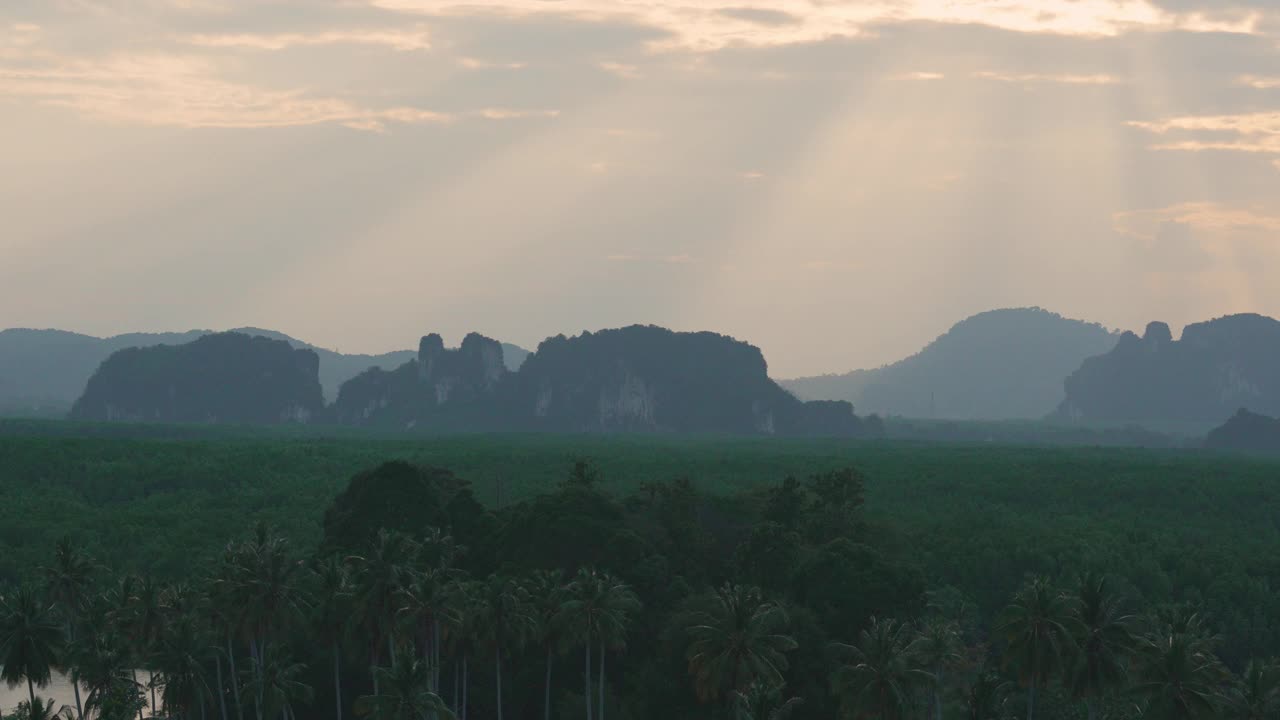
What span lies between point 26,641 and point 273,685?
13.1m

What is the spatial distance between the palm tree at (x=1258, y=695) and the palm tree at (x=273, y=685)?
48589 millimetres

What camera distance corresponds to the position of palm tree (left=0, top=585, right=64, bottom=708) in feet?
241

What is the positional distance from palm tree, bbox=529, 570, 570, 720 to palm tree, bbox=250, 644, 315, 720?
13.9 m

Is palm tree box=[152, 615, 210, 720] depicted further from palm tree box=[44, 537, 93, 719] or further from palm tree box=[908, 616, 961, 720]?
palm tree box=[908, 616, 961, 720]

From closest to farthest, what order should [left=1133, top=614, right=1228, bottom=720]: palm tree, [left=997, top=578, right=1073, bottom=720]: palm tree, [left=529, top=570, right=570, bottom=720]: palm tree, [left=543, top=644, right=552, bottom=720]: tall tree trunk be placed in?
1. [left=1133, top=614, right=1228, bottom=720]: palm tree
2. [left=997, top=578, right=1073, bottom=720]: palm tree
3. [left=529, top=570, right=570, bottom=720]: palm tree
4. [left=543, top=644, right=552, bottom=720]: tall tree trunk

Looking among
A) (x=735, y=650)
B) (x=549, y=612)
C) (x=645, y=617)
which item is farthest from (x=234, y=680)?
(x=735, y=650)

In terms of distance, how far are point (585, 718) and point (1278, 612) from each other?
62.5 meters

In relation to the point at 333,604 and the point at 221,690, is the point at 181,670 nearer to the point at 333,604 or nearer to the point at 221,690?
the point at 221,690

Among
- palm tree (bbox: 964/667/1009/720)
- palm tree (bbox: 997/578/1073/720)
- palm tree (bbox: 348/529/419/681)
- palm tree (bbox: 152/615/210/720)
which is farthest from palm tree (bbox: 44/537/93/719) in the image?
palm tree (bbox: 997/578/1073/720)

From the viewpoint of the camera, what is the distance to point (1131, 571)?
13100 centimetres

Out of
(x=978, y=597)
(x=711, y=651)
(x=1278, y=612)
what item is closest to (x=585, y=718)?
(x=711, y=651)

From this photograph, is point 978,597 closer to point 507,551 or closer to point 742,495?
point 742,495

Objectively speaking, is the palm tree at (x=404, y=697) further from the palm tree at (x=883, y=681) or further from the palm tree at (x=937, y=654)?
the palm tree at (x=937, y=654)

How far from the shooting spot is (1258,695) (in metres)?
59.9
